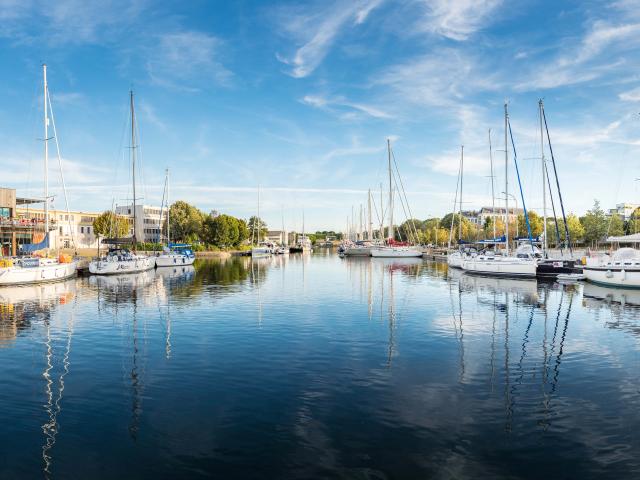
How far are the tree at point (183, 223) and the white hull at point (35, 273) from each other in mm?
88838

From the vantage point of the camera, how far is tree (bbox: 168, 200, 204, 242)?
144500mm

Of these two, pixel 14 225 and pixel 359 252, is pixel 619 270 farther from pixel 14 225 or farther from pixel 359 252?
pixel 14 225

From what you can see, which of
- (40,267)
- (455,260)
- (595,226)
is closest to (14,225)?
(40,267)

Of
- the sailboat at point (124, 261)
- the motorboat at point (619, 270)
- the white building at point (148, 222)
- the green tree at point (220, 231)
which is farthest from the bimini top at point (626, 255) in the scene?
the white building at point (148, 222)

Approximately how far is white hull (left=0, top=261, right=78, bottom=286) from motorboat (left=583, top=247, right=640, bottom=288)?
5720 centimetres

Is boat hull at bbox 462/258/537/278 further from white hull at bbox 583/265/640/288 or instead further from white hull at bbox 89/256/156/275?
white hull at bbox 89/256/156/275

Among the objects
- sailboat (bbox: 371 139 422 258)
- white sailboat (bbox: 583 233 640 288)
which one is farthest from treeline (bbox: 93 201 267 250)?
white sailboat (bbox: 583 233 640 288)

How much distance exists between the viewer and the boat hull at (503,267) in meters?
55.2

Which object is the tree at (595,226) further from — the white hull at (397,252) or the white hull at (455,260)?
the white hull at (455,260)

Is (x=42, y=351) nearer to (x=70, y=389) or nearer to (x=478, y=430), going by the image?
(x=70, y=389)

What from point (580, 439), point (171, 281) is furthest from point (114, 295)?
point (580, 439)

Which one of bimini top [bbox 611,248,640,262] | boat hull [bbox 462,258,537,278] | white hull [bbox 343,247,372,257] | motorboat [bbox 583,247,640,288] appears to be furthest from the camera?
white hull [bbox 343,247,372,257]

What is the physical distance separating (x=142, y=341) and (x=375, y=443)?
15064mm

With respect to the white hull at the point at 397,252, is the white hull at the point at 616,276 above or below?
below
